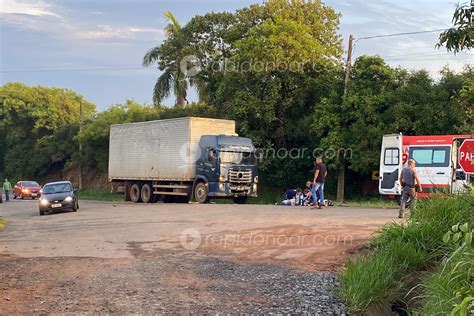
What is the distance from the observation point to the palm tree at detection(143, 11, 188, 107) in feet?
121

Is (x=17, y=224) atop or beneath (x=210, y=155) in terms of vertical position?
beneath

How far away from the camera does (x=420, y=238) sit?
8.63m

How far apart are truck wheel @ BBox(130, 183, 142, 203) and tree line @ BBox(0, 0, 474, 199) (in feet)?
23.1

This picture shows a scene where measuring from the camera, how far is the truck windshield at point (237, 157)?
82.3 feet

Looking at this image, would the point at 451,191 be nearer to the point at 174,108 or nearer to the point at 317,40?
the point at 317,40

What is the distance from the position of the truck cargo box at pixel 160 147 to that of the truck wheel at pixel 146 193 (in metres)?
0.53

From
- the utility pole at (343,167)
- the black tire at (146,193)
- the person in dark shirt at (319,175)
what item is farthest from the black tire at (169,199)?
the person in dark shirt at (319,175)

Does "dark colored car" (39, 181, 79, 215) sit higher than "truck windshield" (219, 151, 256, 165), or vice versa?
"truck windshield" (219, 151, 256, 165)

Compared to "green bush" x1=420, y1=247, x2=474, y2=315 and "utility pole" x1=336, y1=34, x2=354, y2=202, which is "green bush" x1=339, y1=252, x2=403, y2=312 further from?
"utility pole" x1=336, y1=34, x2=354, y2=202

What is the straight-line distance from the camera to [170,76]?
123 ft

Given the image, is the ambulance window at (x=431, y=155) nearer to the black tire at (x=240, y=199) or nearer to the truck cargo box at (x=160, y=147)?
the black tire at (x=240, y=199)

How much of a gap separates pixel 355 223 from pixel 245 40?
1956cm

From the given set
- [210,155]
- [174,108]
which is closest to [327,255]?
[210,155]

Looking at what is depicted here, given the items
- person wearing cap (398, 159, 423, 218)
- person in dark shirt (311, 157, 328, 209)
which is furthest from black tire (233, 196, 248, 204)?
person wearing cap (398, 159, 423, 218)
